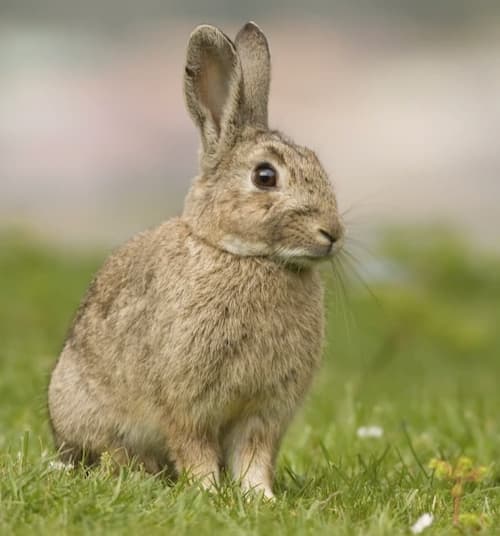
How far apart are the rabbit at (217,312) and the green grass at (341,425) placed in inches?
11.1

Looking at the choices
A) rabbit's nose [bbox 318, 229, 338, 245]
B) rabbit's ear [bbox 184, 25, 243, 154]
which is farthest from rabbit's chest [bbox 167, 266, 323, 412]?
rabbit's ear [bbox 184, 25, 243, 154]

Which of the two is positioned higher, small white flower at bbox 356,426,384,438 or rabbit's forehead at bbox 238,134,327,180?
rabbit's forehead at bbox 238,134,327,180

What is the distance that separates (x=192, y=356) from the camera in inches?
194

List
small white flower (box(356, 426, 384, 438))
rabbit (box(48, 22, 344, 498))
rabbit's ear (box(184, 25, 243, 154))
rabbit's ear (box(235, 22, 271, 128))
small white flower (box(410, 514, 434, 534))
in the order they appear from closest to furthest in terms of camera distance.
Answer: small white flower (box(410, 514, 434, 534)) → rabbit (box(48, 22, 344, 498)) → rabbit's ear (box(184, 25, 243, 154)) → rabbit's ear (box(235, 22, 271, 128)) → small white flower (box(356, 426, 384, 438))

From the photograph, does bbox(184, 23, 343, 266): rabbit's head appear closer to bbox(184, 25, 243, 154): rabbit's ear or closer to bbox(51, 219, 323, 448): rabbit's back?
bbox(184, 25, 243, 154): rabbit's ear

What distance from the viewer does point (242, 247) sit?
4.98 meters

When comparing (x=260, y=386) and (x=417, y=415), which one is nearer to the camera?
(x=260, y=386)

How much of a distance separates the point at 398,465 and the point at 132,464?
61.1 inches

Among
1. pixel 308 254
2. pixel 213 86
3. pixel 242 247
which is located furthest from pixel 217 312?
pixel 213 86

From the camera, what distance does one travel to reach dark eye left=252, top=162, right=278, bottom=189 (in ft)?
16.4

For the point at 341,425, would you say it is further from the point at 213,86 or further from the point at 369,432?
the point at 213,86

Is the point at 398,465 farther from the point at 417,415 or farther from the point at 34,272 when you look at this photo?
the point at 34,272

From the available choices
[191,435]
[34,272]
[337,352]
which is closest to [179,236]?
[191,435]

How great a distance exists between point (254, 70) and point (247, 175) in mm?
656
